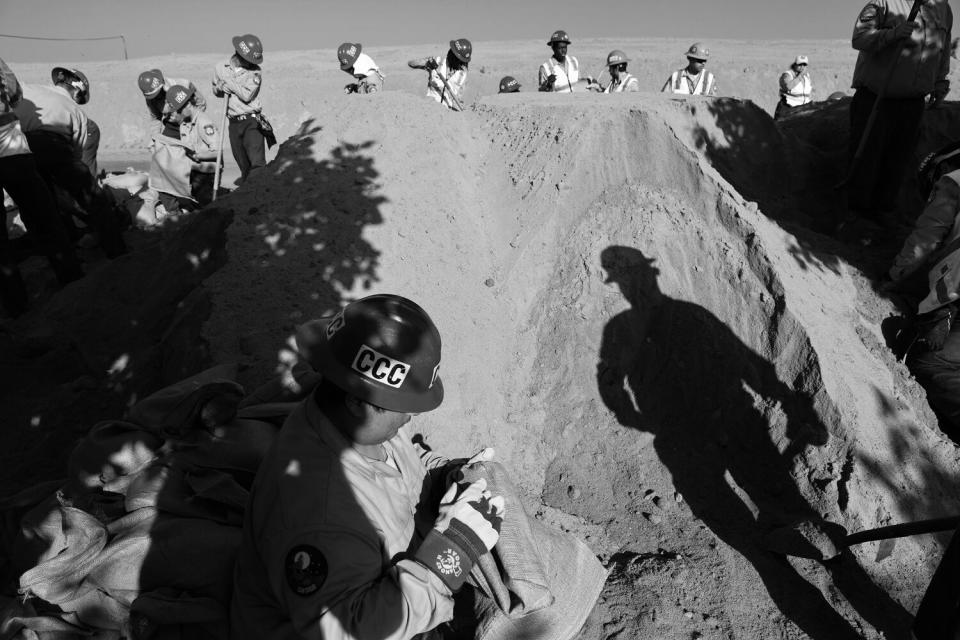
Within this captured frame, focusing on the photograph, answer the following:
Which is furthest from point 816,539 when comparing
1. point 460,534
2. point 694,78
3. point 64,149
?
point 694,78

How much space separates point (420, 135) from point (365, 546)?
15.4 feet

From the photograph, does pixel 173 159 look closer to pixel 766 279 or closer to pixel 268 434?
pixel 268 434

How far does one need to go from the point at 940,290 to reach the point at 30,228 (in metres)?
7.71

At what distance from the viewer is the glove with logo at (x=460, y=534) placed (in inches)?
79.9

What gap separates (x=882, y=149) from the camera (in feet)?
19.6

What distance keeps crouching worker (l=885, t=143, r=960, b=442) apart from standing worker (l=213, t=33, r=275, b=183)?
22.4 ft

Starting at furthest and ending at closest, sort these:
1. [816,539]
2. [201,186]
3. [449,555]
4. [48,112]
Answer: [201,186] < [48,112] < [816,539] < [449,555]

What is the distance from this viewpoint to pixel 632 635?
10.2ft

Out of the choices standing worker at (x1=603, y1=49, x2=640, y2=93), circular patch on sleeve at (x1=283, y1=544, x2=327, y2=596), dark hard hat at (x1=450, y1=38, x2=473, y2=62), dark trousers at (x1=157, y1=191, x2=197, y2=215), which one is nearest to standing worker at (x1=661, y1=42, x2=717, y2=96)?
standing worker at (x1=603, y1=49, x2=640, y2=93)

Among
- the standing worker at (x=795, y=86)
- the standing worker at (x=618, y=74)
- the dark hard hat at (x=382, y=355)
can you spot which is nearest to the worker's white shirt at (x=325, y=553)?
the dark hard hat at (x=382, y=355)

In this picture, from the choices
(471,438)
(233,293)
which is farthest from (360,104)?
(471,438)

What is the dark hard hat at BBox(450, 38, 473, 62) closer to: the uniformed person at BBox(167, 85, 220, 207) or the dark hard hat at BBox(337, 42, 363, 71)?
the dark hard hat at BBox(337, 42, 363, 71)

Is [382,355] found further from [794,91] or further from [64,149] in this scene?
[794,91]

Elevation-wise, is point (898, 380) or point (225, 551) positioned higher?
point (225, 551)
